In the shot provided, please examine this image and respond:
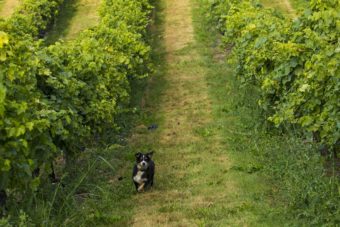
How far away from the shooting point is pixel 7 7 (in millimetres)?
35531

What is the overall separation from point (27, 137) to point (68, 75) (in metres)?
3.55

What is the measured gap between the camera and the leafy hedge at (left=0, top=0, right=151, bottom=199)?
7180mm

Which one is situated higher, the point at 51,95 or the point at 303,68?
the point at 51,95

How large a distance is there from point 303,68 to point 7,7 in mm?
28363

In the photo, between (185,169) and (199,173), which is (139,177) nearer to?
(199,173)

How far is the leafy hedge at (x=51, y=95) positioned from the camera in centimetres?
718

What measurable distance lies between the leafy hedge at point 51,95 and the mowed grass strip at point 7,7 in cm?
1770

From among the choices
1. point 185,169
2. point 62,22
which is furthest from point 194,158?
point 62,22

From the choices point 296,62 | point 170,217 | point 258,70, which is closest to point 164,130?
point 258,70

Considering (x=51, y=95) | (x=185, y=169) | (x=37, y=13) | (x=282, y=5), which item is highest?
(x=51, y=95)

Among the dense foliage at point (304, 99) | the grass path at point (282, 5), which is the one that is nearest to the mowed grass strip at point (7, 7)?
the grass path at point (282, 5)

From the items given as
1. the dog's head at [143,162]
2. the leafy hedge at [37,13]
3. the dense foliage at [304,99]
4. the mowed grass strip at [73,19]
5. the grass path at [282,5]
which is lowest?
the grass path at [282,5]

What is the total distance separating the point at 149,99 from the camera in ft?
65.2

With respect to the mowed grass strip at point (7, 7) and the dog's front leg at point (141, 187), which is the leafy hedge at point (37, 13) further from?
the dog's front leg at point (141, 187)
